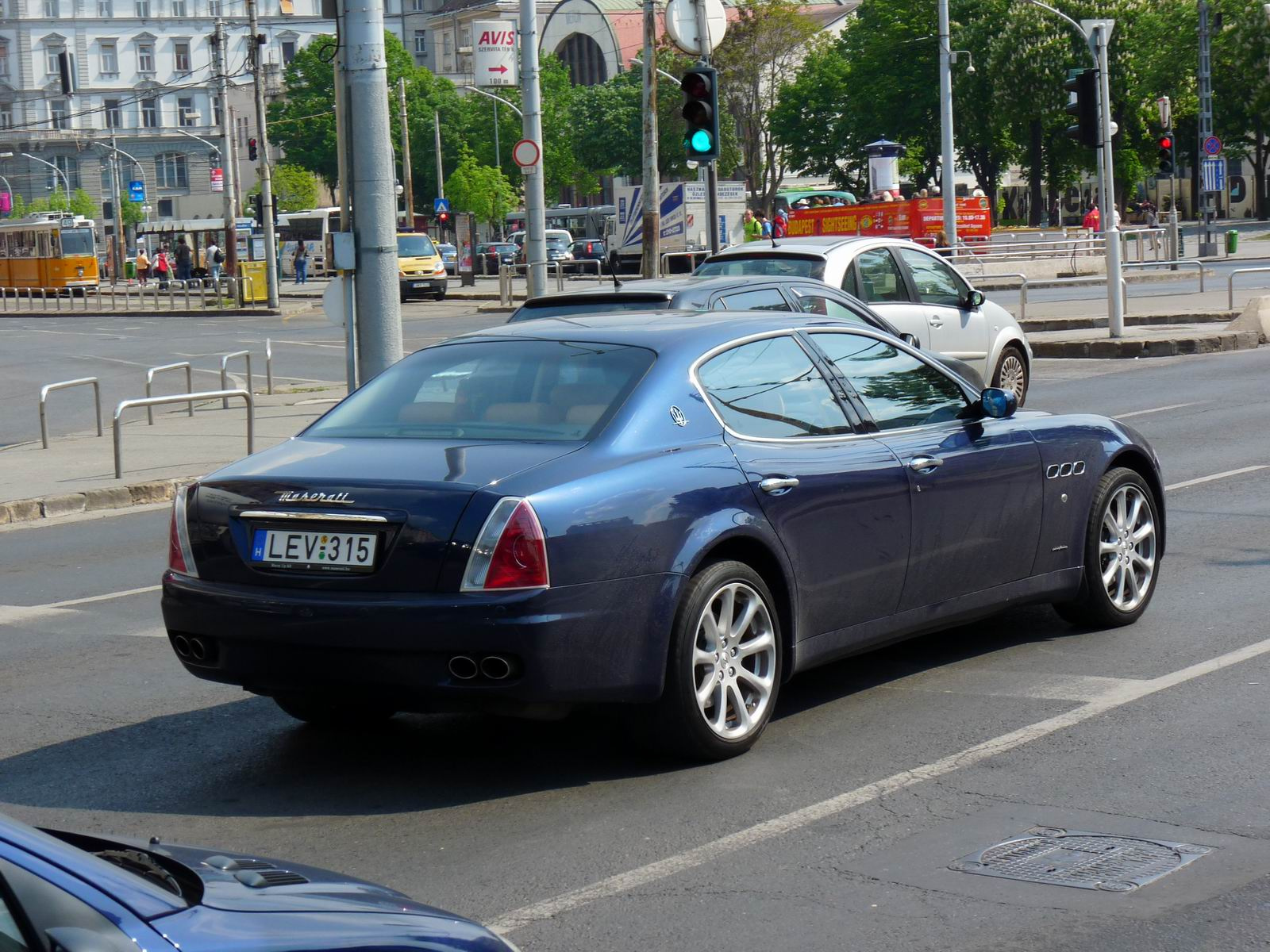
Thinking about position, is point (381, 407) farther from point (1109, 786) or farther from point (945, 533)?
point (1109, 786)

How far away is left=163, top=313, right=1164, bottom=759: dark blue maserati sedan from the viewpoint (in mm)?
5348

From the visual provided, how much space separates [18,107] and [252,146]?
259 feet

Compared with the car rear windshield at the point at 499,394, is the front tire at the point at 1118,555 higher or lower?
lower

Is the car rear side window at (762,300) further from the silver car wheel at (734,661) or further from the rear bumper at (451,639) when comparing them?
the rear bumper at (451,639)

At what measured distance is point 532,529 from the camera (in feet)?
17.4

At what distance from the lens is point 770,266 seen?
14.9 meters

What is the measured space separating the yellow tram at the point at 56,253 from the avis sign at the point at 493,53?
17.0m

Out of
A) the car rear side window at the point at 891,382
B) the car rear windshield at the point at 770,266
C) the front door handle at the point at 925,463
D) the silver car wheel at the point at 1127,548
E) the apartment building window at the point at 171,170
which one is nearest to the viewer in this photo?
the front door handle at the point at 925,463

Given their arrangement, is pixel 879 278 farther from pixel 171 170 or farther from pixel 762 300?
pixel 171 170

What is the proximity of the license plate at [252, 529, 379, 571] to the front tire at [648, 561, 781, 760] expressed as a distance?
989 millimetres

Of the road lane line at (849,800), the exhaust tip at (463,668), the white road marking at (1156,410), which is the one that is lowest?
the road lane line at (849,800)

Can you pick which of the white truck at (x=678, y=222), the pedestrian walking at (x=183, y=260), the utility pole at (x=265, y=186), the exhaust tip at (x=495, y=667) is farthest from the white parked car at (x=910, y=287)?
the pedestrian walking at (x=183, y=260)

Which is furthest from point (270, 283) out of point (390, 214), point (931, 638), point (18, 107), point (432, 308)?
point (18, 107)

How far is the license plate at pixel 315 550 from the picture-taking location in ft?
17.9
